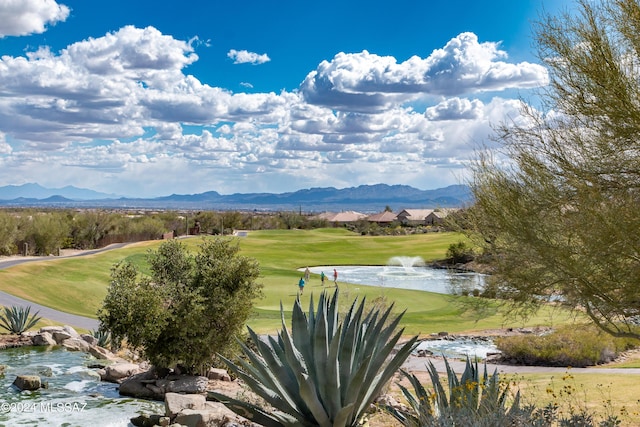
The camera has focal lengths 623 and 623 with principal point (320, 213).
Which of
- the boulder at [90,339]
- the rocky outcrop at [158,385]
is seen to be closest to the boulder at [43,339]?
the boulder at [90,339]

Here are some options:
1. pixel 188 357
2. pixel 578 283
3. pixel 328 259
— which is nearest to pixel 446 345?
pixel 188 357

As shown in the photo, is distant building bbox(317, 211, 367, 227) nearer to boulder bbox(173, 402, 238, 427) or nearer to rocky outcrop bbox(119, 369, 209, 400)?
rocky outcrop bbox(119, 369, 209, 400)

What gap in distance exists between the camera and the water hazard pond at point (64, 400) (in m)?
14.0

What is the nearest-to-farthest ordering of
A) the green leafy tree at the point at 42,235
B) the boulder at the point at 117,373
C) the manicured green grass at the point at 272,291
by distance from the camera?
the boulder at the point at 117,373 < the manicured green grass at the point at 272,291 < the green leafy tree at the point at 42,235

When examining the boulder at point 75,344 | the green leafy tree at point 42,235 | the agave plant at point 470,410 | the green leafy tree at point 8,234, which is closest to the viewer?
the agave plant at point 470,410

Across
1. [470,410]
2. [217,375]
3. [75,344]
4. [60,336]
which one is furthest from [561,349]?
[60,336]

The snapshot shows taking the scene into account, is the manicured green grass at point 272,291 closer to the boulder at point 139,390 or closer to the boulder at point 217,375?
the boulder at point 217,375

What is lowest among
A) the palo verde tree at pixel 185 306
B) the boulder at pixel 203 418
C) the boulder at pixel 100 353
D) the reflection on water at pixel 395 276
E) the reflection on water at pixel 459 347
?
the reflection on water at pixel 395 276

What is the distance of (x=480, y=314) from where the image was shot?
13523 millimetres

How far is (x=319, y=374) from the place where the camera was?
737 centimetres

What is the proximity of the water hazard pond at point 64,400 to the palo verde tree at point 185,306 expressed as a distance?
5.54 ft

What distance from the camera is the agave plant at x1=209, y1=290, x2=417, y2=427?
23.5ft

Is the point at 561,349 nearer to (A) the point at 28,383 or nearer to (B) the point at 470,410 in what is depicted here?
(B) the point at 470,410

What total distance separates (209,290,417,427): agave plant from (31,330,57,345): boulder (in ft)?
60.2
